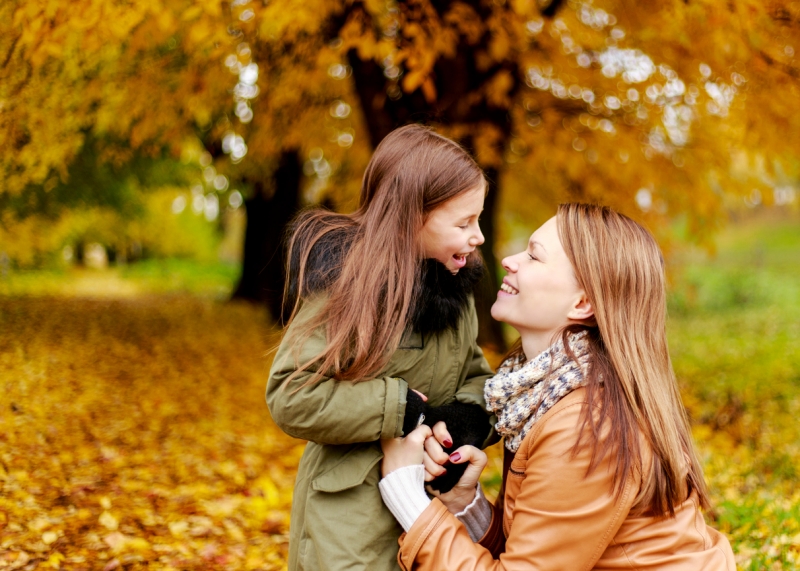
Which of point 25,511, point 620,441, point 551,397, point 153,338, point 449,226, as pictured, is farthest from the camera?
point 153,338

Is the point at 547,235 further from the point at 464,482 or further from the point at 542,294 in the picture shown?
the point at 464,482

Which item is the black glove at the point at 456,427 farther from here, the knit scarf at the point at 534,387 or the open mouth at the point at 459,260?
the open mouth at the point at 459,260

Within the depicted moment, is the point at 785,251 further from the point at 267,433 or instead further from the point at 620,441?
the point at 620,441

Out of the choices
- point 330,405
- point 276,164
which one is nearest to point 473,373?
point 330,405

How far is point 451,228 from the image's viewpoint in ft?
6.93

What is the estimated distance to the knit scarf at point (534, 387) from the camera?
1.86 metres

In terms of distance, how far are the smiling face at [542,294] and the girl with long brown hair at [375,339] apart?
0.18 meters

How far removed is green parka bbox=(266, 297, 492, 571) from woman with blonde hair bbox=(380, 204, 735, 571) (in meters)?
0.08

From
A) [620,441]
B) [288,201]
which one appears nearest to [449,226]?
[620,441]

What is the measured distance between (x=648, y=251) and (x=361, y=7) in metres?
3.68

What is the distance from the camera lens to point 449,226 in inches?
83.1

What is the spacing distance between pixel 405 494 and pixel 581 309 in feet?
2.53

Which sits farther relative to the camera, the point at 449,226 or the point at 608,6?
the point at 608,6

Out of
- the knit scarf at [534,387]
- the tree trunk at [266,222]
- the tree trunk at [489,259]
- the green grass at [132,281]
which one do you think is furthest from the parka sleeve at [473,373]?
the green grass at [132,281]
